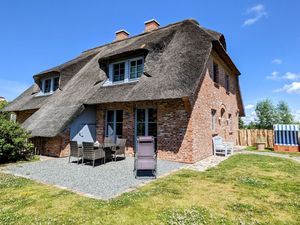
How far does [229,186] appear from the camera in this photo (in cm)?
577

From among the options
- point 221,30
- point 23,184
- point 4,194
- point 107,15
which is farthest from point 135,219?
point 221,30

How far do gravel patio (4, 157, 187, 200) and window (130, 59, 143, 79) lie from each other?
5.38 metres

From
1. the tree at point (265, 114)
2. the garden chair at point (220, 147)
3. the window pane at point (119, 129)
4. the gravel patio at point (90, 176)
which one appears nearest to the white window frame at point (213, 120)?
the garden chair at point (220, 147)

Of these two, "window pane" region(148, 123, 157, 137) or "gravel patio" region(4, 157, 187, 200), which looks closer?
"gravel patio" region(4, 157, 187, 200)

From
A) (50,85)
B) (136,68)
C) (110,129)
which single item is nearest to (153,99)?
(136,68)

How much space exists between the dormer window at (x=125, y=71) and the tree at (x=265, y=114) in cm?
3610

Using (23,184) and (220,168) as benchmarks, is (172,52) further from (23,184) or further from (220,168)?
(23,184)

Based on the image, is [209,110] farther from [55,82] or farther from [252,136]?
[55,82]

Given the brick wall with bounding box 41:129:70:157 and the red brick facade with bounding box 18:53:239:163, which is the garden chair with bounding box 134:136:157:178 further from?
the brick wall with bounding box 41:129:70:157

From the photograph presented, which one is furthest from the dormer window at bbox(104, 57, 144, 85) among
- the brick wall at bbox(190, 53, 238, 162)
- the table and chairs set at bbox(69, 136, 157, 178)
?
the table and chairs set at bbox(69, 136, 157, 178)

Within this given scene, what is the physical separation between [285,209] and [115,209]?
12.0ft

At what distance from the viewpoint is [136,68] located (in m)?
11.6

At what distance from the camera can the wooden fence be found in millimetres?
17109

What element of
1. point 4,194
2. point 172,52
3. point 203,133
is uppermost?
point 172,52
